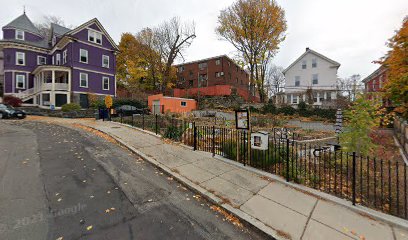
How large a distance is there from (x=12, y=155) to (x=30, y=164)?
158 cm

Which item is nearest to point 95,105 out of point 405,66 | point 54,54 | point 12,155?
point 54,54

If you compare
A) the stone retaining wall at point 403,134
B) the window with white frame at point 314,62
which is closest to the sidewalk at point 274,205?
the stone retaining wall at point 403,134

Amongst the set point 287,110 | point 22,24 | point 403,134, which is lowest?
point 403,134

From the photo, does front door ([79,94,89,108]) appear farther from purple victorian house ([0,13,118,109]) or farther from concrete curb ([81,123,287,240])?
concrete curb ([81,123,287,240])

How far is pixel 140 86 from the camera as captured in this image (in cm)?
3469

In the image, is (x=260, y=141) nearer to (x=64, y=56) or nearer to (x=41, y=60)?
(x=64, y=56)

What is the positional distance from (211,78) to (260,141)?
30.3 metres

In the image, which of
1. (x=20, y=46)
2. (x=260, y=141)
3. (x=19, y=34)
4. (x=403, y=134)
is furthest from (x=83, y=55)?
(x=403, y=134)

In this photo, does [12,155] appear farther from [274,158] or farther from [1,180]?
[274,158]

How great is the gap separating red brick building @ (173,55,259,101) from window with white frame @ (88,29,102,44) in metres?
13.9

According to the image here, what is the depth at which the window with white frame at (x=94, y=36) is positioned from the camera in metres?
24.6

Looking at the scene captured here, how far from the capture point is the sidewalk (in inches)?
120

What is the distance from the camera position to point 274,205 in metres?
3.78

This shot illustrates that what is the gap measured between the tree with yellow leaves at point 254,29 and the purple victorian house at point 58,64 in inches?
749
